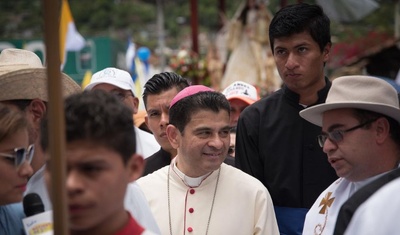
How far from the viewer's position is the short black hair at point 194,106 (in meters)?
5.24

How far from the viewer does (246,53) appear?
20.0 m

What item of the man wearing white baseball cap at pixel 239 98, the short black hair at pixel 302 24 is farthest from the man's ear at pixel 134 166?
the man wearing white baseball cap at pixel 239 98

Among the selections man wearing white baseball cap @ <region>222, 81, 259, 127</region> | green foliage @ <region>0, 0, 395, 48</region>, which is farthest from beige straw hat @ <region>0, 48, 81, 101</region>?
green foliage @ <region>0, 0, 395, 48</region>

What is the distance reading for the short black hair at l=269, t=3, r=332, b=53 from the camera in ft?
18.2

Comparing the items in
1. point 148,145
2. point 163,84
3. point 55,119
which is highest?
point 55,119

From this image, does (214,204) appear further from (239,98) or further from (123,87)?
(239,98)

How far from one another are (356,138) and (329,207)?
0.36 metres

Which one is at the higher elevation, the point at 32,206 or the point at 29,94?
the point at 29,94

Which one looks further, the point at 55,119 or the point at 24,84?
the point at 24,84

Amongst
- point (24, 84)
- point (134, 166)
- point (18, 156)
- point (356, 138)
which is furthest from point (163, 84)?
point (134, 166)

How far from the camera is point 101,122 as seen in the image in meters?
3.18

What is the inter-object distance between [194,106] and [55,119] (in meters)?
2.57

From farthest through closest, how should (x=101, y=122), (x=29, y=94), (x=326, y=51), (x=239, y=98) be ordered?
(x=239, y=98) → (x=326, y=51) → (x=29, y=94) → (x=101, y=122)

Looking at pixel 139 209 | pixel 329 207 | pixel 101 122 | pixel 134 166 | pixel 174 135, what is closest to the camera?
pixel 101 122
